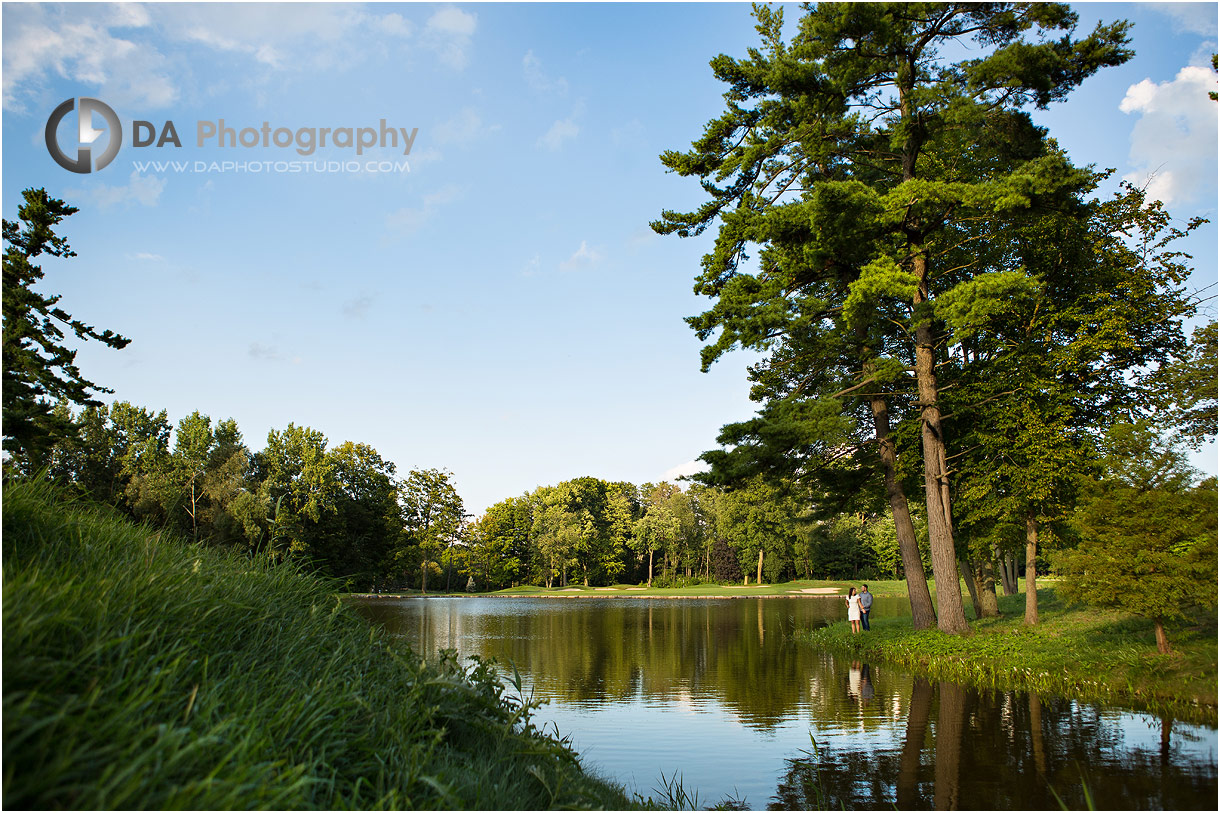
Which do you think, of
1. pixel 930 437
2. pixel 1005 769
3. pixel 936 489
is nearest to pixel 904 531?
pixel 936 489

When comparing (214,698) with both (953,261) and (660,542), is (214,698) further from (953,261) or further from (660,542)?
(660,542)

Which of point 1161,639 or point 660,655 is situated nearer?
point 1161,639

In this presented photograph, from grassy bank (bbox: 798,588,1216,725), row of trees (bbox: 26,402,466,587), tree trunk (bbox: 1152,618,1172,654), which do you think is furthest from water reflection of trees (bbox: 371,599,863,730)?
row of trees (bbox: 26,402,466,587)

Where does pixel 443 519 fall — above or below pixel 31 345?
below

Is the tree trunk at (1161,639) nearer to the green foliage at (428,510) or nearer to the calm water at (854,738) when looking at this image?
the calm water at (854,738)

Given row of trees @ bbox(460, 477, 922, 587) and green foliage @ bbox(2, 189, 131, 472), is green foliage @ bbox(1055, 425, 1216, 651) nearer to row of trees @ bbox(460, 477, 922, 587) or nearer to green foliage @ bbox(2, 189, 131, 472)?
green foliage @ bbox(2, 189, 131, 472)

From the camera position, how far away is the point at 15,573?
138 inches

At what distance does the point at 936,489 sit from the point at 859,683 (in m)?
4.36

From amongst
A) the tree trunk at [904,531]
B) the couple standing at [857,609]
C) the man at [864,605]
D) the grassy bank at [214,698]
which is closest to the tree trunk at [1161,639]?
the tree trunk at [904,531]

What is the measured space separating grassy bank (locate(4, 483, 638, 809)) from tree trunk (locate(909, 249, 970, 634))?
1045 centimetres

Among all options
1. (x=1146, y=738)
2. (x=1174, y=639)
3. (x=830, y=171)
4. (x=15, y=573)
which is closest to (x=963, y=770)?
(x=1146, y=738)

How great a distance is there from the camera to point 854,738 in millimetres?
7848

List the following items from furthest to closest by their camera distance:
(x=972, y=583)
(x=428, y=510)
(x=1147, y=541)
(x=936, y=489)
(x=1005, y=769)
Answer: (x=428, y=510)
(x=972, y=583)
(x=936, y=489)
(x=1147, y=541)
(x=1005, y=769)

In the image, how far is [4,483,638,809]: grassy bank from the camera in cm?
255
